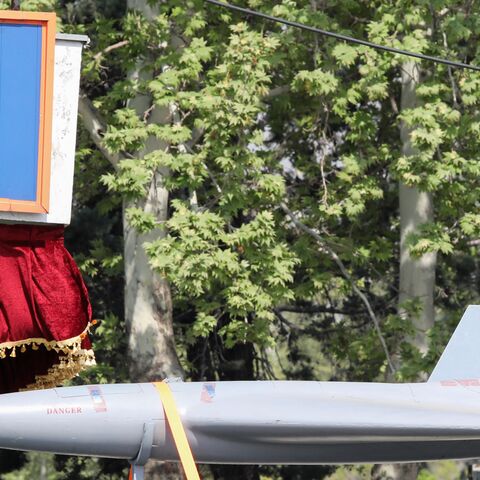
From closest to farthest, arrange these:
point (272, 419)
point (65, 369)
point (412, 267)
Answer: point (272, 419)
point (65, 369)
point (412, 267)

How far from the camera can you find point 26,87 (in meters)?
13.7

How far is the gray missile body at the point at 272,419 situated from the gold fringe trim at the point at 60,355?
431mm

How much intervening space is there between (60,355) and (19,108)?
2.65m

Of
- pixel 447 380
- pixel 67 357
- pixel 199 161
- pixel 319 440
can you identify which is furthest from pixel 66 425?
pixel 199 161

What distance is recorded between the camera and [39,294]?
1395 cm

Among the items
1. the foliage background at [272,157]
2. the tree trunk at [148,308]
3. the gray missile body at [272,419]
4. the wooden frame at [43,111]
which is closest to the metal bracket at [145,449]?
the gray missile body at [272,419]

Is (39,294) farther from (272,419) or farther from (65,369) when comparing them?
(272,419)

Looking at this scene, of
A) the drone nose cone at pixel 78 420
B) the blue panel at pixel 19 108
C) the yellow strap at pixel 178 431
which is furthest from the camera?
the blue panel at pixel 19 108

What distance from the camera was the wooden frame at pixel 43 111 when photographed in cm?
1353

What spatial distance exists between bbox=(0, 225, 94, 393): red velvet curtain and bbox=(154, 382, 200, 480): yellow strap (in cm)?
100

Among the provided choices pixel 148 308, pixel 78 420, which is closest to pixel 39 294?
pixel 78 420

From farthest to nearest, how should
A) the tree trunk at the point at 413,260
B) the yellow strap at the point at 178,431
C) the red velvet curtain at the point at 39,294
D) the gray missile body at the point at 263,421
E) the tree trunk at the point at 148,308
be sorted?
the tree trunk at the point at 413,260 → the tree trunk at the point at 148,308 → the red velvet curtain at the point at 39,294 → the gray missile body at the point at 263,421 → the yellow strap at the point at 178,431

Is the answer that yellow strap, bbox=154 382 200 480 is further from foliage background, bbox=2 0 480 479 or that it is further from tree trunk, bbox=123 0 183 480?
tree trunk, bbox=123 0 183 480

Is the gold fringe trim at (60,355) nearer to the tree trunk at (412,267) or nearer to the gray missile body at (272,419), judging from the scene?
the gray missile body at (272,419)
